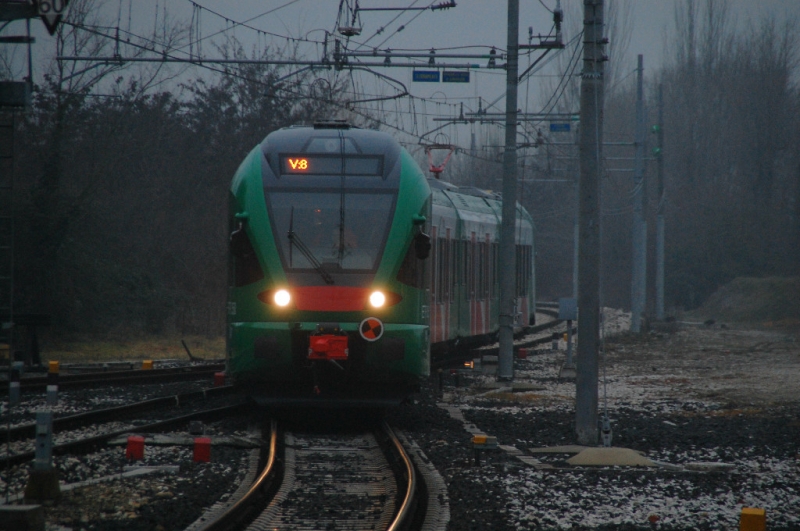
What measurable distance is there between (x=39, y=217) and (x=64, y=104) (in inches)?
131

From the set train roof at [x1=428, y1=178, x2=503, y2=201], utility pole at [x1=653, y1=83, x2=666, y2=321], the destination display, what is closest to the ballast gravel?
the destination display

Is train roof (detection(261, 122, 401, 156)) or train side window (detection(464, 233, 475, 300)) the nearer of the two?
train roof (detection(261, 122, 401, 156))

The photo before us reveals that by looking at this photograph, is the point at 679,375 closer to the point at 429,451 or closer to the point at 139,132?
the point at 429,451

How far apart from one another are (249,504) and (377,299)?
4687 mm

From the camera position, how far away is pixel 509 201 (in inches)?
763

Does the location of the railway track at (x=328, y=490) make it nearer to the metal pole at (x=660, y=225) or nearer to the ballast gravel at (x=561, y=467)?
the ballast gravel at (x=561, y=467)

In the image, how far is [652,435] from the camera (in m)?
13.1

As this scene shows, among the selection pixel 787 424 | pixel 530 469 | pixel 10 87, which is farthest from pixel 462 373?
pixel 10 87

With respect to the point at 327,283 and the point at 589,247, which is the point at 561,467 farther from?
the point at 327,283

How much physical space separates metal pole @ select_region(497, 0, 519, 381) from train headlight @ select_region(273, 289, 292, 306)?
7620 millimetres

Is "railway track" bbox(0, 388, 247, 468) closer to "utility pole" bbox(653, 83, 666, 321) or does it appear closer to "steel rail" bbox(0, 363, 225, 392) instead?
"steel rail" bbox(0, 363, 225, 392)

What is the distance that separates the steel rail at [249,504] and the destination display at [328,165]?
3987 mm

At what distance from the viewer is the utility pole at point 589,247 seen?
12.4 m

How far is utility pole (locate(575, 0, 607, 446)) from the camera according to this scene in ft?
40.6
